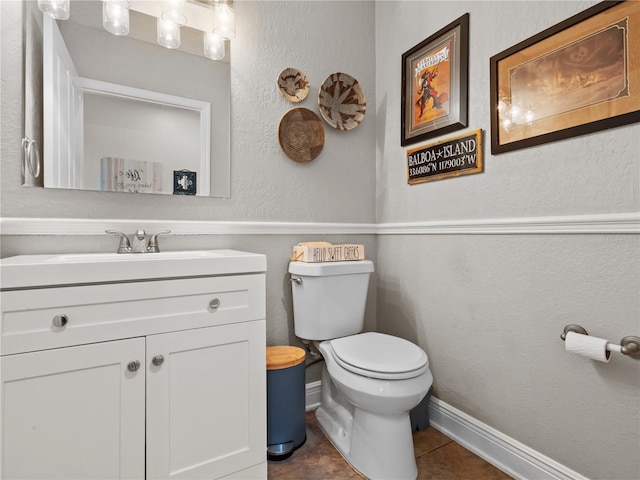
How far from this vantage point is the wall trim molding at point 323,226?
1.11 m

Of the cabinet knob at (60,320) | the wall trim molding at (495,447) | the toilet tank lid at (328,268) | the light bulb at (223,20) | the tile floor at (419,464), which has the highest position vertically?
the light bulb at (223,20)

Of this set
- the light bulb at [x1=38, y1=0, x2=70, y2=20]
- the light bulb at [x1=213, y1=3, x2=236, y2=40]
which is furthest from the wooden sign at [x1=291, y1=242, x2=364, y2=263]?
the light bulb at [x1=38, y1=0, x2=70, y2=20]

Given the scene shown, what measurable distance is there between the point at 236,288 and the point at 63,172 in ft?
2.79

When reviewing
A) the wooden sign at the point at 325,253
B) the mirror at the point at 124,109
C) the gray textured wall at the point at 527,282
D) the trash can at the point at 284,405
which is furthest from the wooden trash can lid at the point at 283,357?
the mirror at the point at 124,109

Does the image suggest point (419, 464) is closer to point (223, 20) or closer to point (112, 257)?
point (112, 257)

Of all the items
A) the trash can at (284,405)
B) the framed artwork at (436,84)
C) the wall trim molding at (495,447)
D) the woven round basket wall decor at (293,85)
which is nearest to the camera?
the wall trim molding at (495,447)

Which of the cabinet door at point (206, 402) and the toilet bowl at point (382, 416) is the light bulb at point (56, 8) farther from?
the toilet bowl at point (382, 416)

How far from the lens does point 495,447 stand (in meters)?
1.40

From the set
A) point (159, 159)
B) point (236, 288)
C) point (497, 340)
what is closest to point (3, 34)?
point (159, 159)

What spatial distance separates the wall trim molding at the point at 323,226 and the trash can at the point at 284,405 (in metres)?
0.66

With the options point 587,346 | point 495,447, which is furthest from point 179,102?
point 495,447

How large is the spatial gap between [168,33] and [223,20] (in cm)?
26

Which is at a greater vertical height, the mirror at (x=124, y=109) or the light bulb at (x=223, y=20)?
the light bulb at (x=223, y=20)

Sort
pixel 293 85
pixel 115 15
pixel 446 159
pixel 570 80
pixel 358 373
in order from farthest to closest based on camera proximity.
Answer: pixel 293 85 < pixel 446 159 < pixel 115 15 < pixel 358 373 < pixel 570 80
